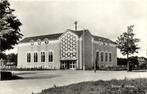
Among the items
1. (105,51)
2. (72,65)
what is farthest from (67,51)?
(105,51)

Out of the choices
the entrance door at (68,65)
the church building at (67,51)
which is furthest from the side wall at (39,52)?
the entrance door at (68,65)

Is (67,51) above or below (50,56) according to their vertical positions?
above

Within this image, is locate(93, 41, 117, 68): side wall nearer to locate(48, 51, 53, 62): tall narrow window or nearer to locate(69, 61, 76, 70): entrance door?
locate(69, 61, 76, 70): entrance door

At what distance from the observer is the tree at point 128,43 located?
138 feet

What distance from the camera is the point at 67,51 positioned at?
51688mm

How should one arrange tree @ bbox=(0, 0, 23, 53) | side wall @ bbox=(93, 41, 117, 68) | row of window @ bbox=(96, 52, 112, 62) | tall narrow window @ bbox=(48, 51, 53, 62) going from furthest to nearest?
row of window @ bbox=(96, 52, 112, 62) < side wall @ bbox=(93, 41, 117, 68) < tall narrow window @ bbox=(48, 51, 53, 62) < tree @ bbox=(0, 0, 23, 53)

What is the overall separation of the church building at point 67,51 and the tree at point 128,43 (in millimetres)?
5699

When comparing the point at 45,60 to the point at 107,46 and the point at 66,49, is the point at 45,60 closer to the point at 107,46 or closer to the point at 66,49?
the point at 66,49

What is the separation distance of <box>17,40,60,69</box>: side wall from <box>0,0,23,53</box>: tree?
32.1 meters

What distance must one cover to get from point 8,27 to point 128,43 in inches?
1040

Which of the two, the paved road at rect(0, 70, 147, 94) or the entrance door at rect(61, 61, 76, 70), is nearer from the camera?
the paved road at rect(0, 70, 147, 94)

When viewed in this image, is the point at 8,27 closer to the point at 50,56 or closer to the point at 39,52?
the point at 50,56

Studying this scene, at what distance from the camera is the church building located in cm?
5053

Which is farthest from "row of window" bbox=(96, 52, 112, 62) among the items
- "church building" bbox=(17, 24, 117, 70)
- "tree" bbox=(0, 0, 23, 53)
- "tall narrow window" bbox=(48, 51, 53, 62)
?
"tree" bbox=(0, 0, 23, 53)
